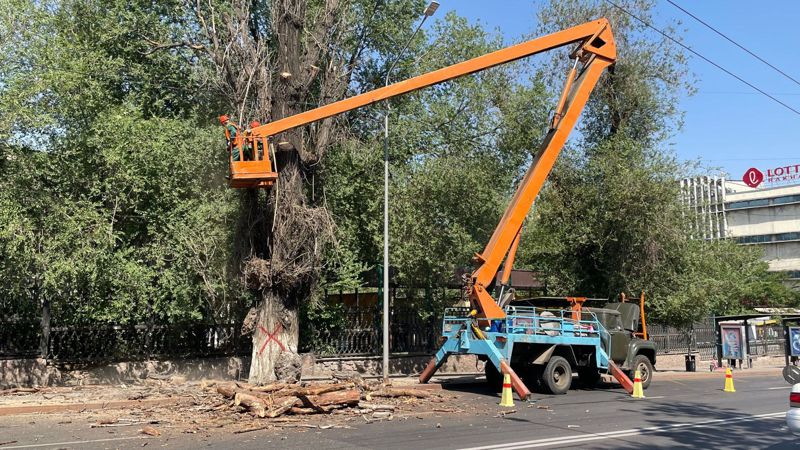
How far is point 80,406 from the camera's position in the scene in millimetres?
13469

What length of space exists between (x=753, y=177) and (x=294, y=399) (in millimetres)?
87320

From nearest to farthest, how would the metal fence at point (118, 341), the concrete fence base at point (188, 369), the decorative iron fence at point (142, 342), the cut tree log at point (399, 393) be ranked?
1. the cut tree log at point (399, 393)
2. the concrete fence base at point (188, 369)
3. the metal fence at point (118, 341)
4. the decorative iron fence at point (142, 342)

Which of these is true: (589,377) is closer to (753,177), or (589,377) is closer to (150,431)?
(150,431)

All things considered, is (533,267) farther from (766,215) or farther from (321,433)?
(766,215)

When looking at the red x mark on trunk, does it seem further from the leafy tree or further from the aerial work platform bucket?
the leafy tree

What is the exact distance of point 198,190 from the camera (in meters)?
17.4

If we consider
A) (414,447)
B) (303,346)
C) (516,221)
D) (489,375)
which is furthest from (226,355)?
(414,447)

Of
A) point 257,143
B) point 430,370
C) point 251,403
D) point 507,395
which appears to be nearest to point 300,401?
point 251,403

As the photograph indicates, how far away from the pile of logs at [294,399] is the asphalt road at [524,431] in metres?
1.11

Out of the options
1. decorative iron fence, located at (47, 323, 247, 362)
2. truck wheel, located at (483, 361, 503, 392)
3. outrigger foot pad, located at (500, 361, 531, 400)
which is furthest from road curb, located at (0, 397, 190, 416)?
truck wheel, located at (483, 361, 503, 392)

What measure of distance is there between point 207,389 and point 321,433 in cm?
467

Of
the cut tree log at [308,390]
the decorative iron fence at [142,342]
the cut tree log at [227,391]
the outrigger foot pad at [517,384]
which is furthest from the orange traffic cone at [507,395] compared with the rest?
the decorative iron fence at [142,342]

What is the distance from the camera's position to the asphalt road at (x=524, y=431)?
961cm

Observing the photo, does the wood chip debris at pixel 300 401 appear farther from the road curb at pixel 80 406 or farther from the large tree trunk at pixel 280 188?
the large tree trunk at pixel 280 188
